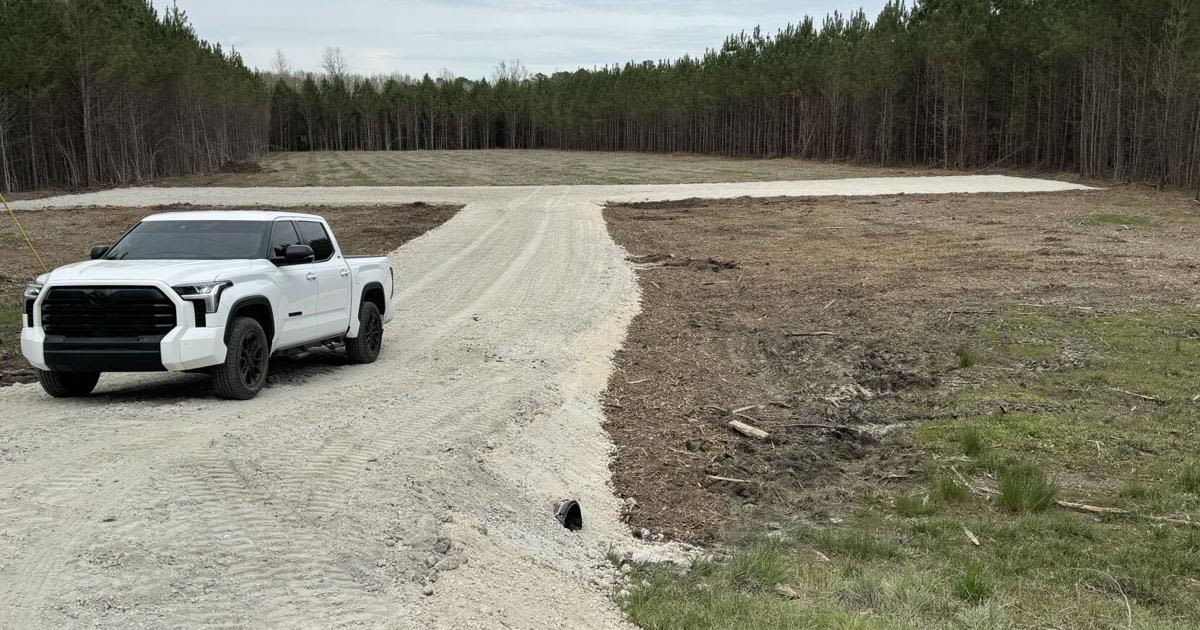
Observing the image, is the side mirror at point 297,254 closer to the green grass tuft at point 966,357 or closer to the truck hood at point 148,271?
the truck hood at point 148,271

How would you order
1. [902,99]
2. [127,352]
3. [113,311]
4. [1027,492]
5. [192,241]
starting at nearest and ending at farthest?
[1027,492] < [127,352] < [113,311] < [192,241] < [902,99]

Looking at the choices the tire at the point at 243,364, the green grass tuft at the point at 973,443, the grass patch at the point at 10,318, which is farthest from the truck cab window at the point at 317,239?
the green grass tuft at the point at 973,443

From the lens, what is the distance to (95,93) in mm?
53906

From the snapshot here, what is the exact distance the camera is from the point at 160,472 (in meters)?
6.70

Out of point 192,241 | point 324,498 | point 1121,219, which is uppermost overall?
point 192,241

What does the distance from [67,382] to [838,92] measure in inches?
3146

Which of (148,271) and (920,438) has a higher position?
(148,271)

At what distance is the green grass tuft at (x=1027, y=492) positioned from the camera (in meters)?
7.81

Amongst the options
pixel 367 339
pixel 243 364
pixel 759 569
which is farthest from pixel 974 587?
pixel 367 339

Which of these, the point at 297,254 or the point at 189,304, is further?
the point at 297,254

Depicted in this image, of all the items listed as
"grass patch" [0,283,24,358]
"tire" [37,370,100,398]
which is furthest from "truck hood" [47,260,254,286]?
"grass patch" [0,283,24,358]

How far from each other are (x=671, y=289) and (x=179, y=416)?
12569 millimetres

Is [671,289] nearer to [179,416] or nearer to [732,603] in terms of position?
[179,416]

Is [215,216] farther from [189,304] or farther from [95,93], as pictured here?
[95,93]
